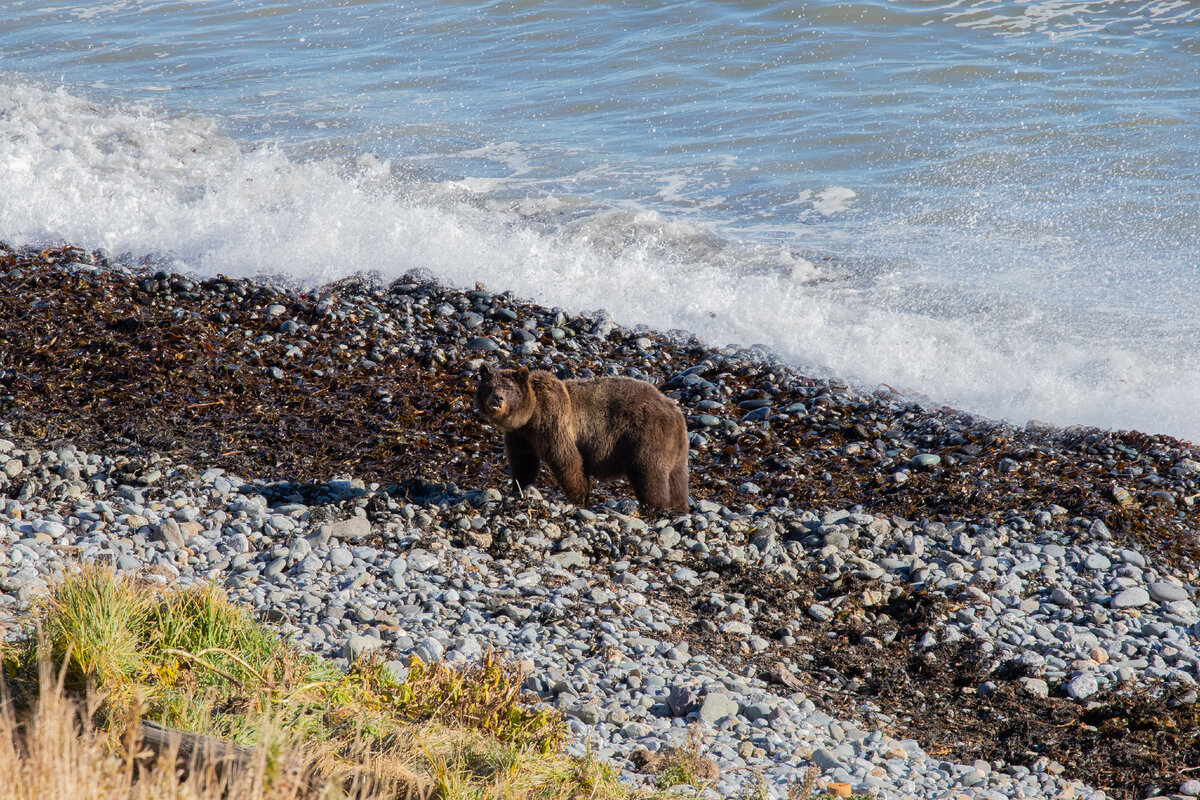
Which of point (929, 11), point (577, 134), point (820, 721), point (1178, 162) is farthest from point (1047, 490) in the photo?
point (929, 11)

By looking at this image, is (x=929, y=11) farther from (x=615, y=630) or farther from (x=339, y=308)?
(x=615, y=630)

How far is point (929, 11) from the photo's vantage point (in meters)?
22.9

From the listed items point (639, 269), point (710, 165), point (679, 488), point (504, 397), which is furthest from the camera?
point (710, 165)

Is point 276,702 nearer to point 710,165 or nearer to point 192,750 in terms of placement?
point 192,750

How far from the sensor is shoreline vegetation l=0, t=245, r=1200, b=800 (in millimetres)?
4434

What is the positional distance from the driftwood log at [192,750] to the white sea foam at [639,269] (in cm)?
809

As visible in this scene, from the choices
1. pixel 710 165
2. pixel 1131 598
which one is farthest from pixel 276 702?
pixel 710 165

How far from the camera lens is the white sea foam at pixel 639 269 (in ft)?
34.4

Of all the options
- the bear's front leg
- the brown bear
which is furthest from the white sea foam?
the bear's front leg

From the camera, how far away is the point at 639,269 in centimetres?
1262

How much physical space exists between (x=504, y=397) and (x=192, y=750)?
3791mm

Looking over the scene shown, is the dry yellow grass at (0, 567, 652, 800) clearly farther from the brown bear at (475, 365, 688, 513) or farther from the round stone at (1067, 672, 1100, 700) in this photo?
the round stone at (1067, 672, 1100, 700)

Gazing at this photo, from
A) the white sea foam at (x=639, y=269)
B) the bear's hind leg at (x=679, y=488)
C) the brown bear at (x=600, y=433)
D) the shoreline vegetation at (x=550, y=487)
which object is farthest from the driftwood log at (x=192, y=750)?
the white sea foam at (x=639, y=269)

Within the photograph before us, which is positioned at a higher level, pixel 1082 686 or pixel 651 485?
pixel 651 485
